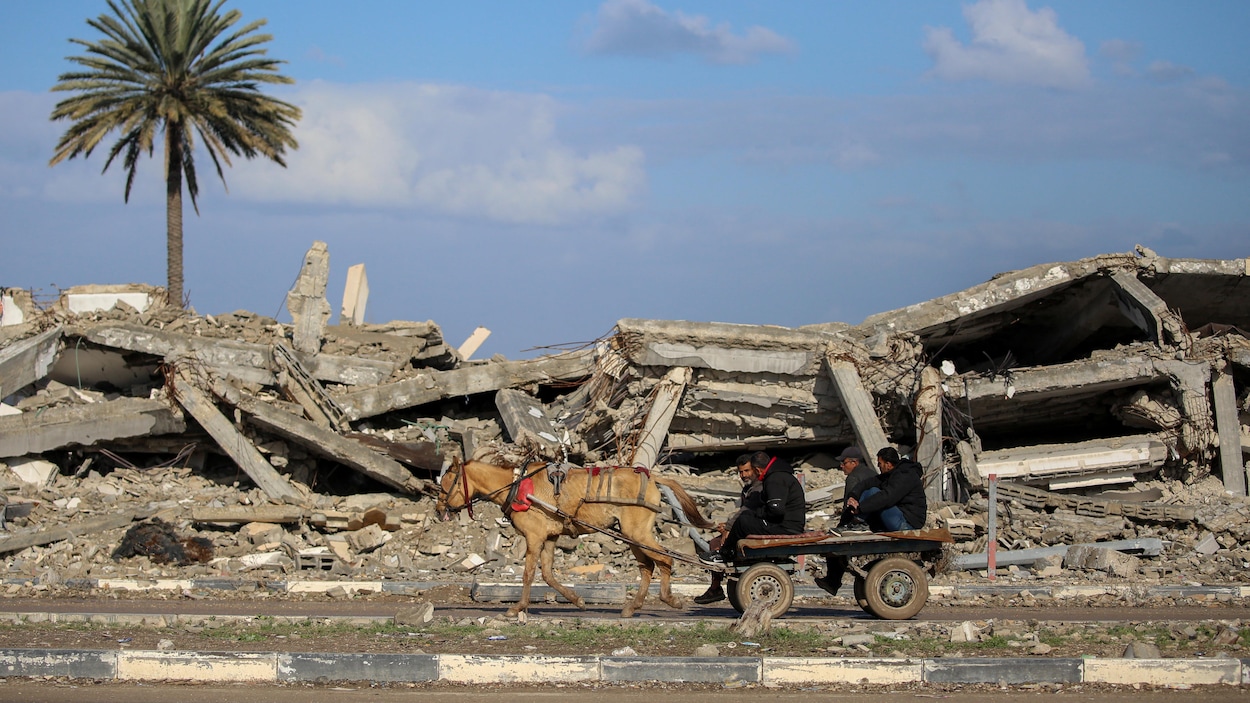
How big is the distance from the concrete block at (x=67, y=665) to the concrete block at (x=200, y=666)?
9 cm

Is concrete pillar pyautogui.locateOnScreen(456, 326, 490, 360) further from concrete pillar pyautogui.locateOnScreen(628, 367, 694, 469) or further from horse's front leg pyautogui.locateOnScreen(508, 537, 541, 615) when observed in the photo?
horse's front leg pyautogui.locateOnScreen(508, 537, 541, 615)

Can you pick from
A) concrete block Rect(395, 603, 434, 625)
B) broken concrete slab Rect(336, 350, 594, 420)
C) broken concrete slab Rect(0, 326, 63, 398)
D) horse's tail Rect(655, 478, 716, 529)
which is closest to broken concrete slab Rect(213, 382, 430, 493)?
broken concrete slab Rect(336, 350, 594, 420)

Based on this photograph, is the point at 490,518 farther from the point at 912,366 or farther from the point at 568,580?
the point at 912,366

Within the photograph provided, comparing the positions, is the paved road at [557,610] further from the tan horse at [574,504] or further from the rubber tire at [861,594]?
the tan horse at [574,504]

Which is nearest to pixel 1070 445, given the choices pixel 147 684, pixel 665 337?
pixel 665 337

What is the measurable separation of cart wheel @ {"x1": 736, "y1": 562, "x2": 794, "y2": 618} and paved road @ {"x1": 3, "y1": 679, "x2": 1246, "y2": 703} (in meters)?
2.51

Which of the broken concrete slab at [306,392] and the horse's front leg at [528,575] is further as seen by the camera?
the broken concrete slab at [306,392]

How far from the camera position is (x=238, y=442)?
17.5m

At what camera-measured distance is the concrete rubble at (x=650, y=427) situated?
15.3m

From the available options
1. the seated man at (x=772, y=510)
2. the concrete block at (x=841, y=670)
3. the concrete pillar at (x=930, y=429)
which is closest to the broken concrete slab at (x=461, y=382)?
the concrete pillar at (x=930, y=429)

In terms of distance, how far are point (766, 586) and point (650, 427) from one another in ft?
22.6

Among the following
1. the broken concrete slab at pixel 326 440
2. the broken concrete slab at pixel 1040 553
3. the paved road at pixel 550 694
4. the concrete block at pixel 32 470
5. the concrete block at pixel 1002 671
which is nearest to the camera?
the paved road at pixel 550 694

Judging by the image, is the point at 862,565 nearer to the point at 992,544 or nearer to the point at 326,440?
the point at 992,544

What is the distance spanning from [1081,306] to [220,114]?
70.6 ft
